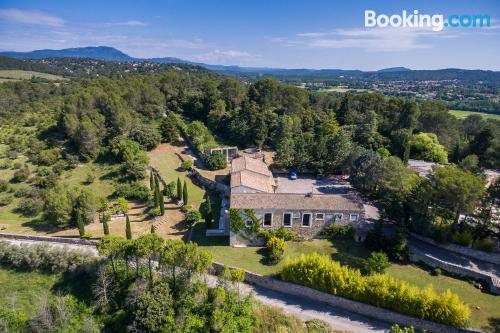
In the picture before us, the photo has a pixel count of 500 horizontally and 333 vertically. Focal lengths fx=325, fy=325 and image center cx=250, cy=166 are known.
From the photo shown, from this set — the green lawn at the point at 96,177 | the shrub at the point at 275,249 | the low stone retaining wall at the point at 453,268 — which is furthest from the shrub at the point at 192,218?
the low stone retaining wall at the point at 453,268

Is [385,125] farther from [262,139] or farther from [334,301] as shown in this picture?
[334,301]

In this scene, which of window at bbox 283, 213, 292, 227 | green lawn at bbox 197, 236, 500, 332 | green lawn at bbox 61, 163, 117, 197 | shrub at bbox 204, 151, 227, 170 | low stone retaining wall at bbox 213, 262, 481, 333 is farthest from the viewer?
shrub at bbox 204, 151, 227, 170

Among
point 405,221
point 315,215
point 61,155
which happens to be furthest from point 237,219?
point 61,155

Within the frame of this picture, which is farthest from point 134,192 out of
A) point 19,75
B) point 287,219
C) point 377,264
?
point 19,75

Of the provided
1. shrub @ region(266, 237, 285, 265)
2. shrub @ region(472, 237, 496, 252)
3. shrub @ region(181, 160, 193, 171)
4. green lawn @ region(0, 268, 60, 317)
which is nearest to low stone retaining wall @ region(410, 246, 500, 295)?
shrub @ region(472, 237, 496, 252)

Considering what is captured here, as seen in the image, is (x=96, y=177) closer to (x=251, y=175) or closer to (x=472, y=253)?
(x=251, y=175)

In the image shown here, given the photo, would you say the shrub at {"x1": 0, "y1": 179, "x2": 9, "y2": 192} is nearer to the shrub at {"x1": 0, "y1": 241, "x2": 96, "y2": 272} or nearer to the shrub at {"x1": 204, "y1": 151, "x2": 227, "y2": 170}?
the shrub at {"x1": 0, "y1": 241, "x2": 96, "y2": 272}
